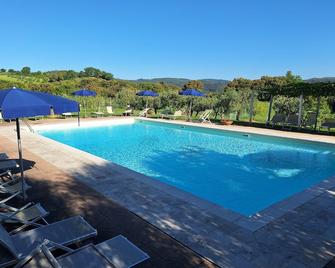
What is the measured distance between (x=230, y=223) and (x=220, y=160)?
6065mm

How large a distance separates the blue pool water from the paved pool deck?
163 centimetres

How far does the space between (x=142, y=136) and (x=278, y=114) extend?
25.1ft

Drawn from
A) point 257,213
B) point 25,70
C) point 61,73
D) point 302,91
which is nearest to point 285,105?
point 302,91

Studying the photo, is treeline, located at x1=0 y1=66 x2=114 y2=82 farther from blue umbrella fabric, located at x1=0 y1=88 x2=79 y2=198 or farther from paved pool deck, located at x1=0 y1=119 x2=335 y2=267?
blue umbrella fabric, located at x1=0 y1=88 x2=79 y2=198

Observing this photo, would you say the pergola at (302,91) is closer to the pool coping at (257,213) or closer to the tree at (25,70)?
the pool coping at (257,213)

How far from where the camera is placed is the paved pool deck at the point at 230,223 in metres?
3.31

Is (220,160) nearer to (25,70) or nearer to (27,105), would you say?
(27,105)

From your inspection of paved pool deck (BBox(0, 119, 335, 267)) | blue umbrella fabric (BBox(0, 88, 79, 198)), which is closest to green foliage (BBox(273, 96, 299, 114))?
paved pool deck (BBox(0, 119, 335, 267))

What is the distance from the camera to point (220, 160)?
33.0ft

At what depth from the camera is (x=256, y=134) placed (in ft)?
43.3

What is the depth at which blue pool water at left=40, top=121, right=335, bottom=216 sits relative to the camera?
7262 millimetres

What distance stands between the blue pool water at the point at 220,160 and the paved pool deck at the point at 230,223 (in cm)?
163

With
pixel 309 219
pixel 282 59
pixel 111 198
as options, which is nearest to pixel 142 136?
pixel 111 198

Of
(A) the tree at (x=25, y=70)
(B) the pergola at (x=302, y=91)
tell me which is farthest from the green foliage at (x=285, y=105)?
(A) the tree at (x=25, y=70)
